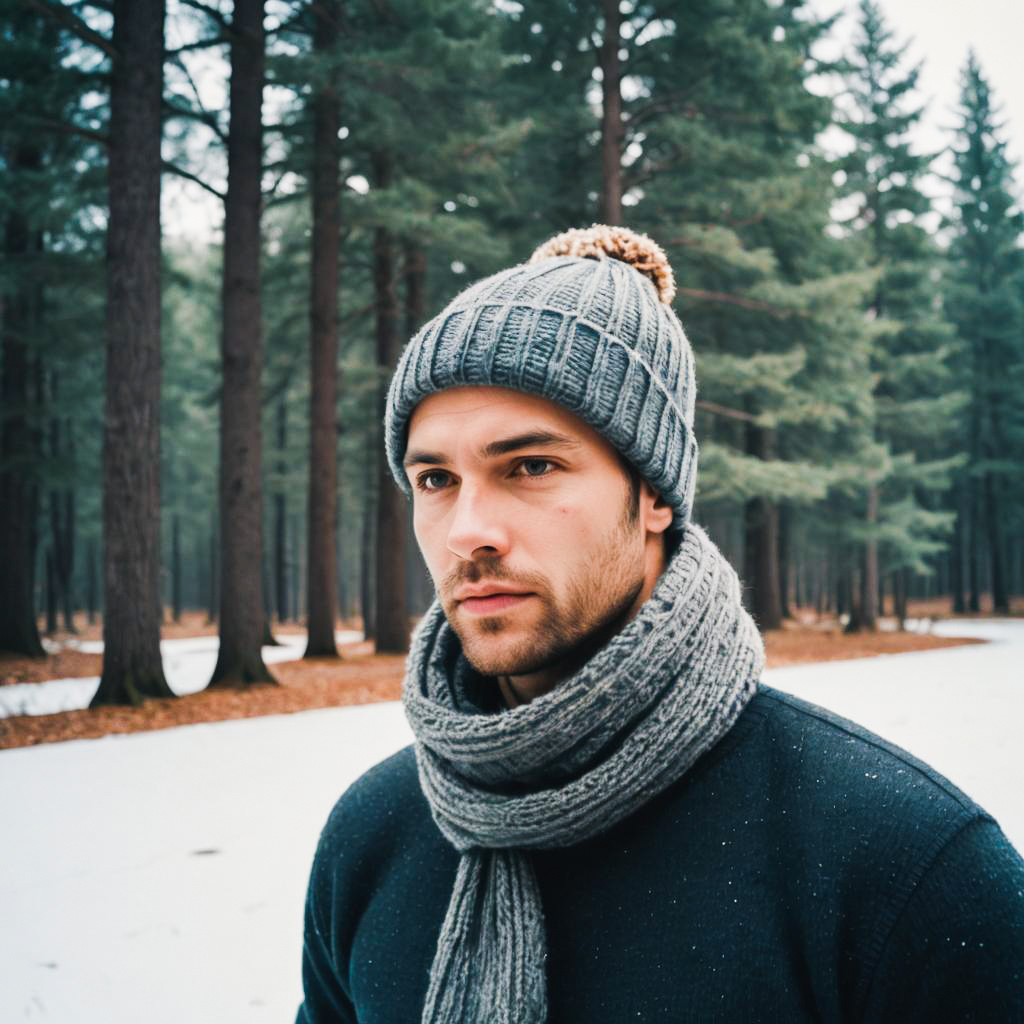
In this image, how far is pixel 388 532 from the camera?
16.4 meters

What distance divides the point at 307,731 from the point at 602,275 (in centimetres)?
735

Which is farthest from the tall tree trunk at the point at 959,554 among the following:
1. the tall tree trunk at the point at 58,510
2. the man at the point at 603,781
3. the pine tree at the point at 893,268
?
the man at the point at 603,781

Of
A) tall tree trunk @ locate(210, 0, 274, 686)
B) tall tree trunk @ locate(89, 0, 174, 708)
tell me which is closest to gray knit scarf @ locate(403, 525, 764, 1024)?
tall tree trunk @ locate(89, 0, 174, 708)

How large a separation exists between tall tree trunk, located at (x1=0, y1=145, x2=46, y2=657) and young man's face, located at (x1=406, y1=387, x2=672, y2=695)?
17.5 metres

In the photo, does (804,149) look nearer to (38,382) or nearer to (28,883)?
(38,382)

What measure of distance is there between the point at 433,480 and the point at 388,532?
14896 millimetres

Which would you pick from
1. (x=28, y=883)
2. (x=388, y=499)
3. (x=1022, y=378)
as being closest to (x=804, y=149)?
(x=388, y=499)

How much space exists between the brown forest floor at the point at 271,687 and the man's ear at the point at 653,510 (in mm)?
7925

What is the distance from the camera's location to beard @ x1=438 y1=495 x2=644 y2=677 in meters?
1.56

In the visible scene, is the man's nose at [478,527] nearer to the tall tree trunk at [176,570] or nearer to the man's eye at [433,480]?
the man's eye at [433,480]

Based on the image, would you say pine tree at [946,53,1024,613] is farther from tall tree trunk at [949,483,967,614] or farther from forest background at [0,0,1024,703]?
forest background at [0,0,1024,703]

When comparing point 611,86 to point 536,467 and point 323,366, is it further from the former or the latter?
point 536,467

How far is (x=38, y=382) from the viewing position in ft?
62.3

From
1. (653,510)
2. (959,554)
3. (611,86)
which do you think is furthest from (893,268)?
(653,510)
